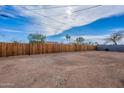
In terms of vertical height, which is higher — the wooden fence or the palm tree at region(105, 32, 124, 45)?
the palm tree at region(105, 32, 124, 45)

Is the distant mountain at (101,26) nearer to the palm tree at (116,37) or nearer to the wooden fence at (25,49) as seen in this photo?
the palm tree at (116,37)

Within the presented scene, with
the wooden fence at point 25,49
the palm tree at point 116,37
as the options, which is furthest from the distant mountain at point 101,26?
the wooden fence at point 25,49

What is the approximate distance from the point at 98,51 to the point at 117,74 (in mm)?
4241

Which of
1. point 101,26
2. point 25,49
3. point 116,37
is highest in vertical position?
point 101,26

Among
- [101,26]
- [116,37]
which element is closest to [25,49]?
[101,26]

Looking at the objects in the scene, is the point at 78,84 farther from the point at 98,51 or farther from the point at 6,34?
the point at 98,51

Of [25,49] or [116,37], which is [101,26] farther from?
[25,49]

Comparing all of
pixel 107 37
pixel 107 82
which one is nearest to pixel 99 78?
pixel 107 82

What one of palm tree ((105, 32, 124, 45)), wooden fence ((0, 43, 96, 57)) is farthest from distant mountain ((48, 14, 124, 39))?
wooden fence ((0, 43, 96, 57))

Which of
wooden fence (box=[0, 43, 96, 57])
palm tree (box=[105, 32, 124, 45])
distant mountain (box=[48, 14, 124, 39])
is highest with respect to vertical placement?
distant mountain (box=[48, 14, 124, 39])

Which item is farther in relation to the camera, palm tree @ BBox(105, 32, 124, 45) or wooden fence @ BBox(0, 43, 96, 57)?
wooden fence @ BBox(0, 43, 96, 57)

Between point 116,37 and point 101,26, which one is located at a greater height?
point 101,26

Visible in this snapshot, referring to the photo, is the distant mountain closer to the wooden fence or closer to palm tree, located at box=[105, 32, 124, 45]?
palm tree, located at box=[105, 32, 124, 45]

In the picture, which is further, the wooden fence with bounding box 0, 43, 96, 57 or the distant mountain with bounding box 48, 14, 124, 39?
the wooden fence with bounding box 0, 43, 96, 57
